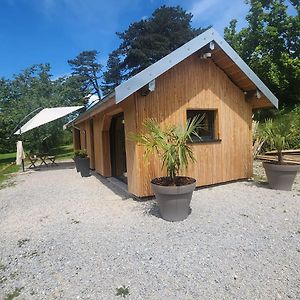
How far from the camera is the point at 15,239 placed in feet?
14.6

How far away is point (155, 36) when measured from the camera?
95.0ft

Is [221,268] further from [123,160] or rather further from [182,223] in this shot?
[123,160]

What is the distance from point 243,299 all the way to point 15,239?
374cm

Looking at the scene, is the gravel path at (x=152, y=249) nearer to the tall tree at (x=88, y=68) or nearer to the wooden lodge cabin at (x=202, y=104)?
the wooden lodge cabin at (x=202, y=104)

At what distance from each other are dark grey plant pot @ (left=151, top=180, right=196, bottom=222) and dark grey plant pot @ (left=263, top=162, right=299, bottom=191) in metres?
2.96

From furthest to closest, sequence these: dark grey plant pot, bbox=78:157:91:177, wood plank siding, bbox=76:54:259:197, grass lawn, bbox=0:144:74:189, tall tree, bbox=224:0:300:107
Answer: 1. tall tree, bbox=224:0:300:107
2. grass lawn, bbox=0:144:74:189
3. dark grey plant pot, bbox=78:157:91:177
4. wood plank siding, bbox=76:54:259:197

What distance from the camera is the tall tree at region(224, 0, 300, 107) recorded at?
15.8 meters

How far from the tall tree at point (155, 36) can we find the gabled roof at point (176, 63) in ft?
77.4

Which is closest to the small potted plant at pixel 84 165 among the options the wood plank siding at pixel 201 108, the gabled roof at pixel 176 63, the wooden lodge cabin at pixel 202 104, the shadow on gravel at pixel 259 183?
the wood plank siding at pixel 201 108

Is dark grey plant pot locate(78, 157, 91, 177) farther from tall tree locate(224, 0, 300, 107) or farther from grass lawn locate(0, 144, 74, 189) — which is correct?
tall tree locate(224, 0, 300, 107)

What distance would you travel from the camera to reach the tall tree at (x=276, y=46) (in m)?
15.8

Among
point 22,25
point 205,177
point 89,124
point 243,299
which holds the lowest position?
point 243,299

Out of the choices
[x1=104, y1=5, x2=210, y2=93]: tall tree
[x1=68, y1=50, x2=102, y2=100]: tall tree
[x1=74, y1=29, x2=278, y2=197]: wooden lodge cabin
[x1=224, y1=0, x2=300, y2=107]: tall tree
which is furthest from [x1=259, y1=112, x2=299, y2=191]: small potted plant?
[x1=68, y1=50, x2=102, y2=100]: tall tree

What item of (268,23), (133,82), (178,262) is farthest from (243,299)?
(268,23)
